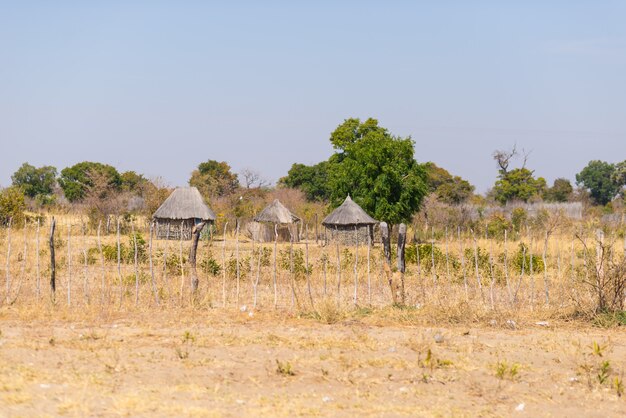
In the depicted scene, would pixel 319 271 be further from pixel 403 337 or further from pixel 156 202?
pixel 156 202

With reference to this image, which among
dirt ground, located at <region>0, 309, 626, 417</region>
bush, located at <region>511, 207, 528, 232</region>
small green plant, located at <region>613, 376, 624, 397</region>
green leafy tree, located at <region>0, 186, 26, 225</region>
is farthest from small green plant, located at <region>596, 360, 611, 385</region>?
bush, located at <region>511, 207, 528, 232</region>

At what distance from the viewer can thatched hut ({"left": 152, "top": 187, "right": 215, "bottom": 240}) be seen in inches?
1132

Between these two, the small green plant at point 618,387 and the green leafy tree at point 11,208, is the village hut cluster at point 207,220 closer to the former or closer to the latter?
the green leafy tree at point 11,208

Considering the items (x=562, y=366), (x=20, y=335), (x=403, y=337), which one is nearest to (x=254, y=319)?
(x=403, y=337)

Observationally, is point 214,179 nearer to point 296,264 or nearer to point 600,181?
point 600,181

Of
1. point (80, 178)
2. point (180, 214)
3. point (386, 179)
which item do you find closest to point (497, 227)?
point (386, 179)

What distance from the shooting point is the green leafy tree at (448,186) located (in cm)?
5334

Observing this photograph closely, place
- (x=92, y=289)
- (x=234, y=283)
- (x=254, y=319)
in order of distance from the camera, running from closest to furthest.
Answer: (x=254, y=319) < (x=92, y=289) < (x=234, y=283)

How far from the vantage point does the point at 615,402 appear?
Result: 24.5 ft

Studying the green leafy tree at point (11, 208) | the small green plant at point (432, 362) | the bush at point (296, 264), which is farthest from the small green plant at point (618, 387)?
the green leafy tree at point (11, 208)

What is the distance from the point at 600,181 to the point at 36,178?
133ft

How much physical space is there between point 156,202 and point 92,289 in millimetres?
20542

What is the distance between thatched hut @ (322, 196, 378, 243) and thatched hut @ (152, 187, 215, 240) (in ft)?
13.7

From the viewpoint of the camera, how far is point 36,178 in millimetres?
54281
